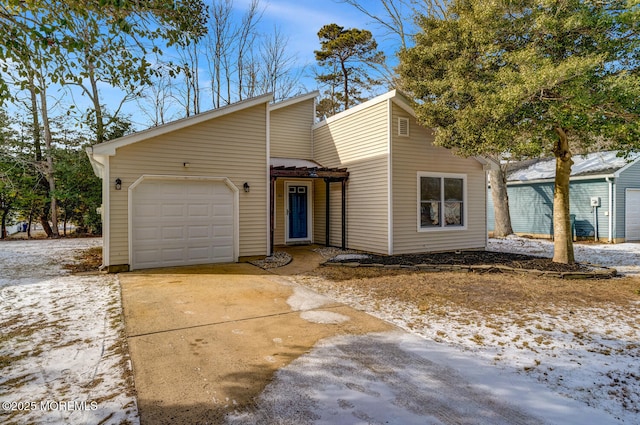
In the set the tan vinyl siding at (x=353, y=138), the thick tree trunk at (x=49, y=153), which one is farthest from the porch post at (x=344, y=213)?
the thick tree trunk at (x=49, y=153)

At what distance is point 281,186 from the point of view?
473 inches

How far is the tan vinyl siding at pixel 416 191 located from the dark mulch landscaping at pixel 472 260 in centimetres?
49

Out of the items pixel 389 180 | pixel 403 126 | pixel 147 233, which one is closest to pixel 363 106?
pixel 403 126

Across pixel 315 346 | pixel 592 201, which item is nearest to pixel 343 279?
pixel 315 346

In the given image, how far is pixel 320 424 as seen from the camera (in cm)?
234

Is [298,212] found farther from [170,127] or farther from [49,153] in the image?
[49,153]

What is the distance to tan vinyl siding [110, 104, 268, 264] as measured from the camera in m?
7.68

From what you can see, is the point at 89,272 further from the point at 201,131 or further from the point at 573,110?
the point at 573,110

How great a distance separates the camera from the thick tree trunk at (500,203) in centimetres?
1544

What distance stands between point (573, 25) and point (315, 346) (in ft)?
24.4

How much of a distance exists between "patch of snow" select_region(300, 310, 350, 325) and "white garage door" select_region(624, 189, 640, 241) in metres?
14.3

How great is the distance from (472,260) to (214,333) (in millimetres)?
7019

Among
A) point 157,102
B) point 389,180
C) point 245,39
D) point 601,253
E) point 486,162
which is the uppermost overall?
point 245,39

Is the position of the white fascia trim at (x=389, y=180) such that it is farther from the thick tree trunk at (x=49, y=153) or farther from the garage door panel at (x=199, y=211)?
the thick tree trunk at (x=49, y=153)
